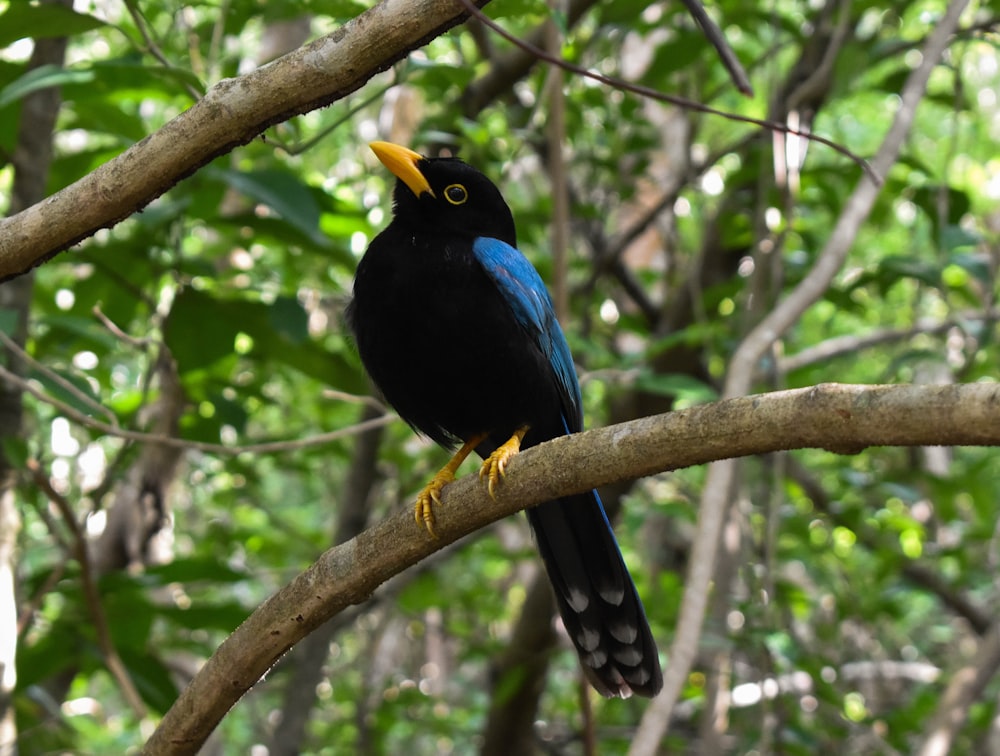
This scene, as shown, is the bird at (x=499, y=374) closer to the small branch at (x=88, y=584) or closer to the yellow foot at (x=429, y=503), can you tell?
the yellow foot at (x=429, y=503)

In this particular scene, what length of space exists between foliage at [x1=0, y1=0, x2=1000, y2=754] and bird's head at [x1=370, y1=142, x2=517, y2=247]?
317 mm

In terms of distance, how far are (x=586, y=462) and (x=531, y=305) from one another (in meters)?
1.53

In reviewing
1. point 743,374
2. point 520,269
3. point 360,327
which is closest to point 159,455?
point 360,327

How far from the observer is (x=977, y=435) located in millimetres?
1635

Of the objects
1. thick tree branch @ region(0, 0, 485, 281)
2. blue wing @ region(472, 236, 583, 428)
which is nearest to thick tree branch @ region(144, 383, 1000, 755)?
thick tree branch @ region(0, 0, 485, 281)

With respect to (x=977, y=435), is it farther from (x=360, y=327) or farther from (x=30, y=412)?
(x=30, y=412)

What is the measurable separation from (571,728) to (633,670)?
459 centimetres

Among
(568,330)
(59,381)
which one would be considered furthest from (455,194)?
(59,381)

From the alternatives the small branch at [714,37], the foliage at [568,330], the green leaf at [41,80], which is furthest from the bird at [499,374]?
the small branch at [714,37]

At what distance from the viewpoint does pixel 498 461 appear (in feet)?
9.67

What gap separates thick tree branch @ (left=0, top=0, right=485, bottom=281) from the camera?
2.01 metres

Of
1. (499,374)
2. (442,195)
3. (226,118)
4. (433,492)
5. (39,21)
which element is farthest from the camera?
(442,195)

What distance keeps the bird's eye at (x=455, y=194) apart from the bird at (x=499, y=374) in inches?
5.8

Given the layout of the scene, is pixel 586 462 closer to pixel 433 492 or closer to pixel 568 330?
pixel 433 492
